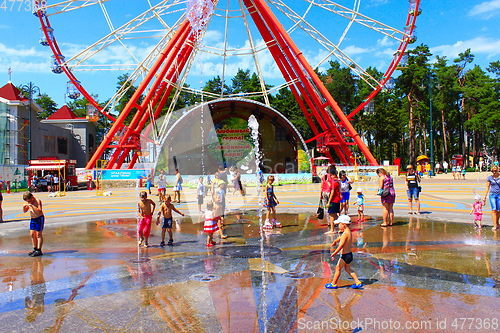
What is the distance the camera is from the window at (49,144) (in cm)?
4999

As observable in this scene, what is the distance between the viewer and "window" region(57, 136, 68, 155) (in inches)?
2149

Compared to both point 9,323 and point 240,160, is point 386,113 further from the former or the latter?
point 9,323

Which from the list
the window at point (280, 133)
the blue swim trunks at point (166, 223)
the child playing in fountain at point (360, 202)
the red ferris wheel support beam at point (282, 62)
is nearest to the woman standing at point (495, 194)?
the child playing in fountain at point (360, 202)

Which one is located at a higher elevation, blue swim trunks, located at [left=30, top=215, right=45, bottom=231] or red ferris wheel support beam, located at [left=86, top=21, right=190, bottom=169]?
red ferris wheel support beam, located at [left=86, top=21, right=190, bottom=169]

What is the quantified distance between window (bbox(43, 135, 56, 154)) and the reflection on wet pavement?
1839 inches

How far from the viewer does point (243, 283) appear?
580 centimetres

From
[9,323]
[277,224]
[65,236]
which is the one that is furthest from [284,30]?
[9,323]

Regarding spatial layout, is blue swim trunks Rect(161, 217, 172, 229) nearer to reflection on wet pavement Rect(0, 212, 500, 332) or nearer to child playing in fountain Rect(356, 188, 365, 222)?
reflection on wet pavement Rect(0, 212, 500, 332)

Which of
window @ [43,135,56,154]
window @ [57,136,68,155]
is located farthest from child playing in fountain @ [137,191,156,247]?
window @ [57,136,68,155]

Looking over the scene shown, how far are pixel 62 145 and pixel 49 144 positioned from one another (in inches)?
178

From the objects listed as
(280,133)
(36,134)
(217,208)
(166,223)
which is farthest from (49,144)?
(217,208)

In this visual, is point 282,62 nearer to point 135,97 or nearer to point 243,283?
point 135,97

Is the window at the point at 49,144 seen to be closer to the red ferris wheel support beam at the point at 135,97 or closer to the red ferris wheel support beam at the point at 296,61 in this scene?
the red ferris wheel support beam at the point at 135,97

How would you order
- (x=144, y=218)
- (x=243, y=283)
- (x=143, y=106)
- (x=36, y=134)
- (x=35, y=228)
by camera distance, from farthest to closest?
(x=36, y=134) → (x=143, y=106) → (x=144, y=218) → (x=35, y=228) → (x=243, y=283)
